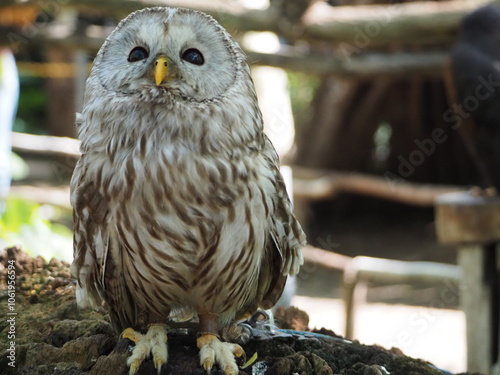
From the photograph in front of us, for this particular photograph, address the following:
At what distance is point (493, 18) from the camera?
215 inches

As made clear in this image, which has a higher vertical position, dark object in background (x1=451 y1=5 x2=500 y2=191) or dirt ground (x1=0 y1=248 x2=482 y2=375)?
dark object in background (x1=451 y1=5 x2=500 y2=191)

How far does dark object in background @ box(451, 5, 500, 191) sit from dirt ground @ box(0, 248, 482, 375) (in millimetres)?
2879

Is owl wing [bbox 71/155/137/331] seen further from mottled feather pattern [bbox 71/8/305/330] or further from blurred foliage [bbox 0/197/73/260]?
blurred foliage [bbox 0/197/73/260]

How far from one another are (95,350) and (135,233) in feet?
1.51

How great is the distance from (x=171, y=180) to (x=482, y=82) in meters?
3.72

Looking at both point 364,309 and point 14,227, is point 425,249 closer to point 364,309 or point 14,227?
point 364,309

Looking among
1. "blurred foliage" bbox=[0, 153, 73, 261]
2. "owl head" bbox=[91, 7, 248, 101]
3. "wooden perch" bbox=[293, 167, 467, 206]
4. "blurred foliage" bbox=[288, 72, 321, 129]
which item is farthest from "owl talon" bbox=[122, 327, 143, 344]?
"blurred foliage" bbox=[288, 72, 321, 129]

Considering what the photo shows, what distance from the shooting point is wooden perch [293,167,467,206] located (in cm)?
716

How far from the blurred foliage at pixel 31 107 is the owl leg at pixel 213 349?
1133 cm

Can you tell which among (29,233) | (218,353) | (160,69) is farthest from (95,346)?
(29,233)

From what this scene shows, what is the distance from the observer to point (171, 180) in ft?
6.62

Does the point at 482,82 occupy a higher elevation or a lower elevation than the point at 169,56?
higher

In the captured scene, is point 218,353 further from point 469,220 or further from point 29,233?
point 469,220

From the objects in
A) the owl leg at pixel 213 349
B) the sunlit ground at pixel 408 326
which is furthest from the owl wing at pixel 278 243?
Result: the sunlit ground at pixel 408 326
